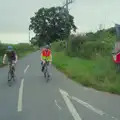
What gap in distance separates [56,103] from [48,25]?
107677 millimetres

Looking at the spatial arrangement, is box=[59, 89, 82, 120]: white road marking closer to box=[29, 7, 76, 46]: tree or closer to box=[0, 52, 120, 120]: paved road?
box=[0, 52, 120, 120]: paved road

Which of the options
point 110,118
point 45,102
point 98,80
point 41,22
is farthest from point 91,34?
point 41,22

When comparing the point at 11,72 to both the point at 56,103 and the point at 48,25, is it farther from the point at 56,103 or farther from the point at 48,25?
the point at 48,25

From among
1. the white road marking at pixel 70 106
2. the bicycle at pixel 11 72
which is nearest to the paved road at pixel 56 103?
the white road marking at pixel 70 106

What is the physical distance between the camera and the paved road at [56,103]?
1052 cm

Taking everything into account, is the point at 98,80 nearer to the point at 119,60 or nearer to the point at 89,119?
the point at 119,60

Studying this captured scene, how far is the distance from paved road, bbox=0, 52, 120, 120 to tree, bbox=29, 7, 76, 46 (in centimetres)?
9978

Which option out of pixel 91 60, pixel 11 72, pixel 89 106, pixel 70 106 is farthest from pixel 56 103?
pixel 91 60

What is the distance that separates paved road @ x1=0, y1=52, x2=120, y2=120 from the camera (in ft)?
34.5

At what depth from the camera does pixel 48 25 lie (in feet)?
392

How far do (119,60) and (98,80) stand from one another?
138 centimetres

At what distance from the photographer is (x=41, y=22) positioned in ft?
393

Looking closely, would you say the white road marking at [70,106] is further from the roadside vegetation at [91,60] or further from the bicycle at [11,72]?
the bicycle at [11,72]

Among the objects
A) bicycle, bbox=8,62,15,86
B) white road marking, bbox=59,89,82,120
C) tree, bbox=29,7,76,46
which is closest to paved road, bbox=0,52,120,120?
white road marking, bbox=59,89,82,120
